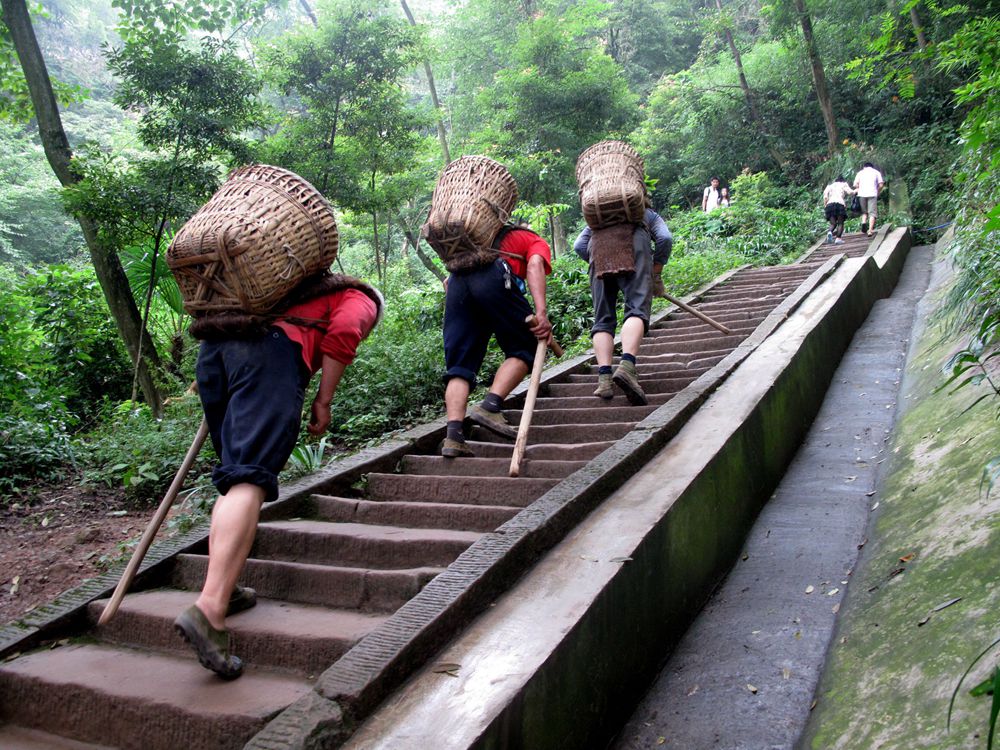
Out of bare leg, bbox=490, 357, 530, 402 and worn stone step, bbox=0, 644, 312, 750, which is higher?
bare leg, bbox=490, 357, 530, 402

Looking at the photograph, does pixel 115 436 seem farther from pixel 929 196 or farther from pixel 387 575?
pixel 929 196

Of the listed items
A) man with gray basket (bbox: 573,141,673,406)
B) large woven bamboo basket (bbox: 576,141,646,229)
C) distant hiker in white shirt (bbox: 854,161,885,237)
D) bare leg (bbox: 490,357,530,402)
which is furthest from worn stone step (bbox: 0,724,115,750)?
distant hiker in white shirt (bbox: 854,161,885,237)

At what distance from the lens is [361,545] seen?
343cm

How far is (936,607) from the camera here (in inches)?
101

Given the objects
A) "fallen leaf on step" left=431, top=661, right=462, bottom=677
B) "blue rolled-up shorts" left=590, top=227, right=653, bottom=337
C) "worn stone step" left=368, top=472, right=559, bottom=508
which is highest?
"blue rolled-up shorts" left=590, top=227, right=653, bottom=337

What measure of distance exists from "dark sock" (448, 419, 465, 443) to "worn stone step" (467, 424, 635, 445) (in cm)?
31

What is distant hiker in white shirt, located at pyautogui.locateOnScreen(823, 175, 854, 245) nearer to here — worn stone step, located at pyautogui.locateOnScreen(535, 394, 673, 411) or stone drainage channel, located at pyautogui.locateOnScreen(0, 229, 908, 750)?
worn stone step, located at pyautogui.locateOnScreen(535, 394, 673, 411)

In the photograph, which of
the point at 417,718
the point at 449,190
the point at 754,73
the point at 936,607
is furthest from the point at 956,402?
the point at 754,73

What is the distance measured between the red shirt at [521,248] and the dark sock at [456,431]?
36.8 inches

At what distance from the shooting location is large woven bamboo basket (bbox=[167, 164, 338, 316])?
9.50ft

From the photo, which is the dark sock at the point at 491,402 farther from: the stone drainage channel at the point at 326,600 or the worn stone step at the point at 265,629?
the worn stone step at the point at 265,629

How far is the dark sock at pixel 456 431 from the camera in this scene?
4539mm

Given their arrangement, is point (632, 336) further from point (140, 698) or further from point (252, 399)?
point (140, 698)

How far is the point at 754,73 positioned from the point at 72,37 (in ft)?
110
